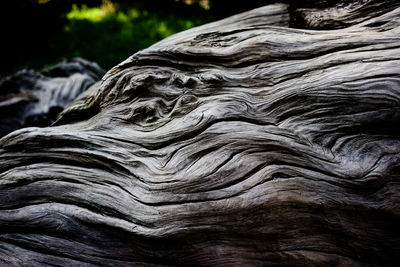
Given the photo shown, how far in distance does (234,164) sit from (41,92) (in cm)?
319

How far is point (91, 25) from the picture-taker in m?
7.39

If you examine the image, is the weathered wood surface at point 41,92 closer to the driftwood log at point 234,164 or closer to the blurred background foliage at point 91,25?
the blurred background foliage at point 91,25

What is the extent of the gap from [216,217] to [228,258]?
22 cm

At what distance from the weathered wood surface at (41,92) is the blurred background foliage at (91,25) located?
78cm

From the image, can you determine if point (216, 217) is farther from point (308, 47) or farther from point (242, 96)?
point (308, 47)

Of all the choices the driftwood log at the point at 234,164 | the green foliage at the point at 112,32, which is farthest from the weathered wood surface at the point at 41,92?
the driftwood log at the point at 234,164

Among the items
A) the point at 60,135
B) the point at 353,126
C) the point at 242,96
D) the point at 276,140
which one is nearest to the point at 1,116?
the point at 60,135

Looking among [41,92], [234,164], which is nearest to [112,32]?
[41,92]

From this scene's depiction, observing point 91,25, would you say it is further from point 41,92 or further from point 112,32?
point 41,92

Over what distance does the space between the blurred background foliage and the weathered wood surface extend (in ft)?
2.57

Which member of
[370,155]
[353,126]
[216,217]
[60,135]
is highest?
[60,135]

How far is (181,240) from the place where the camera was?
87.6 inches

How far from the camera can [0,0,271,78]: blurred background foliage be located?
6453 mm

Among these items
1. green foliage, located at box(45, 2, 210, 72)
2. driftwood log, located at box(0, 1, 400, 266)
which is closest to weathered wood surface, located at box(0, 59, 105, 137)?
green foliage, located at box(45, 2, 210, 72)
